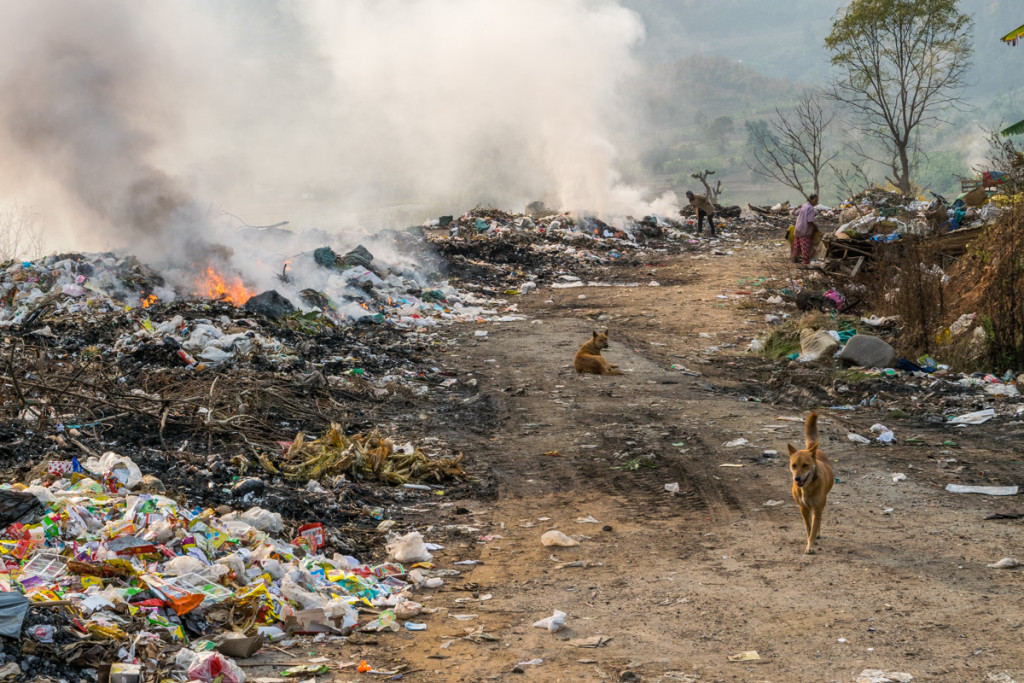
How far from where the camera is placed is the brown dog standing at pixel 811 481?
163 inches

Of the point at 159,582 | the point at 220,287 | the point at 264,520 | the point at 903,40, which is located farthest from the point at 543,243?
the point at 903,40

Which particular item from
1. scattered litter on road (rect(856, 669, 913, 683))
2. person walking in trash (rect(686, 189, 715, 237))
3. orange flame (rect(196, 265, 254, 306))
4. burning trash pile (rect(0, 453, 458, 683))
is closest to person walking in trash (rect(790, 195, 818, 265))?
person walking in trash (rect(686, 189, 715, 237))

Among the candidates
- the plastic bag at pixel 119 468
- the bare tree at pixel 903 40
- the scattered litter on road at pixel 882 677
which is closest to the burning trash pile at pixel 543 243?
the bare tree at pixel 903 40

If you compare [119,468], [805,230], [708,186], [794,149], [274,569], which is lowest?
[274,569]

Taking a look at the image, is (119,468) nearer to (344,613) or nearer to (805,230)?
(344,613)

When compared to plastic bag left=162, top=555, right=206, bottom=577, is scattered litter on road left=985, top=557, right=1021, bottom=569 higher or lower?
lower

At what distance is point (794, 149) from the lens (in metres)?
53.0

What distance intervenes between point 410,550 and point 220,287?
336 inches

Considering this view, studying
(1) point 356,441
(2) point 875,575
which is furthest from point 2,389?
(2) point 875,575

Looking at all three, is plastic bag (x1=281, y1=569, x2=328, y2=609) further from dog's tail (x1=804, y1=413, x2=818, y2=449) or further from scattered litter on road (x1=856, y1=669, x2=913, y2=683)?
dog's tail (x1=804, y1=413, x2=818, y2=449)

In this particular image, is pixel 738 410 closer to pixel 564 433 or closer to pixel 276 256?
pixel 564 433

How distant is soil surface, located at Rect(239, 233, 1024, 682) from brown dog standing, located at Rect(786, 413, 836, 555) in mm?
157

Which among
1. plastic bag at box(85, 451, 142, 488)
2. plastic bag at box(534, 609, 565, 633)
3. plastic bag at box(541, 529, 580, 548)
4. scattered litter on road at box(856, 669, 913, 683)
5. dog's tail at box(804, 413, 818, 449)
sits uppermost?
dog's tail at box(804, 413, 818, 449)

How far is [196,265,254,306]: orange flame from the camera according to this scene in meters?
11.8
